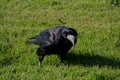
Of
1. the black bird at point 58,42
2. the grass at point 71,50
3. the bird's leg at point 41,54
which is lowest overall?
the grass at point 71,50

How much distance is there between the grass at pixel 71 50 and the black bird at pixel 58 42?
0.80 ft

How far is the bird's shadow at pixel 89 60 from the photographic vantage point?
7129 mm

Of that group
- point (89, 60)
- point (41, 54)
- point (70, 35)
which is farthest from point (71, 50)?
point (70, 35)

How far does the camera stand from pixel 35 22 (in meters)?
9.34

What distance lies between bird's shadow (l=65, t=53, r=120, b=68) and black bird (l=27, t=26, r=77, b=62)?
13.0 inches

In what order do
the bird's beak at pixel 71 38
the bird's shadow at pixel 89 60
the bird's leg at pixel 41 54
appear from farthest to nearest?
the bird's shadow at pixel 89 60 < the bird's leg at pixel 41 54 < the bird's beak at pixel 71 38

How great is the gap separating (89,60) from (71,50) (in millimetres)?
505

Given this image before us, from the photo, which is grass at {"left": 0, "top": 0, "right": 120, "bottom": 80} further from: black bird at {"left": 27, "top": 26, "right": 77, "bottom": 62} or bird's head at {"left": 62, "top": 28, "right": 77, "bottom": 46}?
bird's head at {"left": 62, "top": 28, "right": 77, "bottom": 46}

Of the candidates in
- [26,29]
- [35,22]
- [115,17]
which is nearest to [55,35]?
[26,29]

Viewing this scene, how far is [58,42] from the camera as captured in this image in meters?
6.73

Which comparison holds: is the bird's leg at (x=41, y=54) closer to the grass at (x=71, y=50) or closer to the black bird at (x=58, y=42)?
the black bird at (x=58, y=42)

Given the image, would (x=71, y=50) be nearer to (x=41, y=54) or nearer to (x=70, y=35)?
(x=41, y=54)

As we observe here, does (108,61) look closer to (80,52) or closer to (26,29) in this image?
(80,52)

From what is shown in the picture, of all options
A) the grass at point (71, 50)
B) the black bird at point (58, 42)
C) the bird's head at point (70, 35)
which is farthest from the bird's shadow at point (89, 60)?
the bird's head at point (70, 35)
